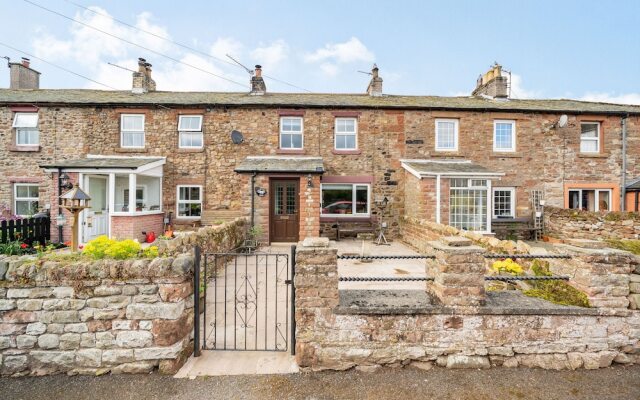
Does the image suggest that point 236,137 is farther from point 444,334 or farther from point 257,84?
point 444,334

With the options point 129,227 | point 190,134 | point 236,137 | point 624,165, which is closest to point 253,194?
point 236,137

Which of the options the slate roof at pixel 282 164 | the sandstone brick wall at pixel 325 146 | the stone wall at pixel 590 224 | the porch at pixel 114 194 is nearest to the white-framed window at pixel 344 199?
the sandstone brick wall at pixel 325 146

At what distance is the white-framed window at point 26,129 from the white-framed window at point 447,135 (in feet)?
61.3

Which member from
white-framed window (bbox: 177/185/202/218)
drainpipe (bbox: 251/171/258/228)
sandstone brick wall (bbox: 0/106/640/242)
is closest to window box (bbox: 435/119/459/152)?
sandstone brick wall (bbox: 0/106/640/242)

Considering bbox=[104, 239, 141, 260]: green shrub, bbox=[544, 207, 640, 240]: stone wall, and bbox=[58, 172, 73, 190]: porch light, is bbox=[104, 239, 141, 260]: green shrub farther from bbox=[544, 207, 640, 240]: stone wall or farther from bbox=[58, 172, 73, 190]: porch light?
bbox=[544, 207, 640, 240]: stone wall

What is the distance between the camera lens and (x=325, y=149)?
13102 millimetres

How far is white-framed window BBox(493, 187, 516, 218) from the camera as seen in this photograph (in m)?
13.2

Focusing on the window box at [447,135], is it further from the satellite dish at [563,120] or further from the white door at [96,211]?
the white door at [96,211]

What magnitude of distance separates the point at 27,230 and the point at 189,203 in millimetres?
5413

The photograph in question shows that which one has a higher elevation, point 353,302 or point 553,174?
point 553,174

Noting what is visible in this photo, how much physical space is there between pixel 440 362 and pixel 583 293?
2.22 m

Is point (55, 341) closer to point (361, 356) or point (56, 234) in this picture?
point (361, 356)

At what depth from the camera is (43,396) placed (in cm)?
316

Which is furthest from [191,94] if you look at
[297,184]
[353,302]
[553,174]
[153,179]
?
[553,174]
